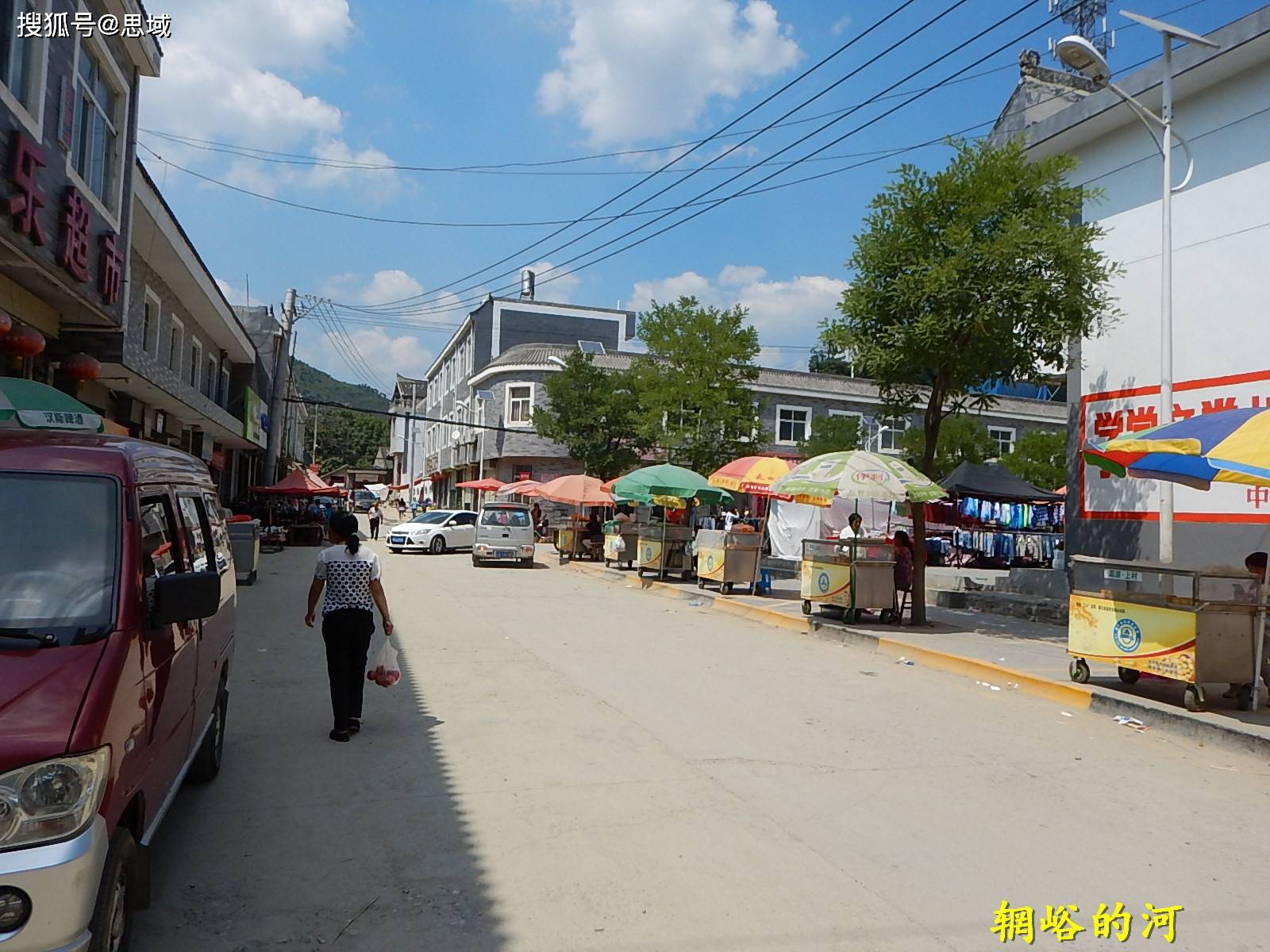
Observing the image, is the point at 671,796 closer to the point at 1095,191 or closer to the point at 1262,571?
the point at 1262,571

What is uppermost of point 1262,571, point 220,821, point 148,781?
point 1262,571

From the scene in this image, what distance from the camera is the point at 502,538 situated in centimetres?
2656

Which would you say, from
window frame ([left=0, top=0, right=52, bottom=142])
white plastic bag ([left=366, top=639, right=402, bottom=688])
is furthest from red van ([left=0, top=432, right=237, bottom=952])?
window frame ([left=0, top=0, right=52, bottom=142])

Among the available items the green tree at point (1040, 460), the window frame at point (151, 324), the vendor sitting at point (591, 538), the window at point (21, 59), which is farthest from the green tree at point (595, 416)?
the window at point (21, 59)

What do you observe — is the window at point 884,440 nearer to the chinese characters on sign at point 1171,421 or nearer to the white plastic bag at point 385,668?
the chinese characters on sign at point 1171,421

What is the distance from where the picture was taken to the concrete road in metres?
4.03

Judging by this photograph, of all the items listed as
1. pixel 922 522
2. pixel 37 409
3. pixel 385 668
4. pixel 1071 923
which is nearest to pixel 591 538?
pixel 922 522

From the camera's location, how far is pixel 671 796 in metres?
A: 5.71

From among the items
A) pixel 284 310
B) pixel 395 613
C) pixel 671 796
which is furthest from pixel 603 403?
pixel 671 796

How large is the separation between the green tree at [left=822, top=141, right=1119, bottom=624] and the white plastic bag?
855 centimetres

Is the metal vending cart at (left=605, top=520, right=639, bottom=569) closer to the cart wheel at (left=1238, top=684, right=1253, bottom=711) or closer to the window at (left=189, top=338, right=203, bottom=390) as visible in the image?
the window at (left=189, top=338, right=203, bottom=390)

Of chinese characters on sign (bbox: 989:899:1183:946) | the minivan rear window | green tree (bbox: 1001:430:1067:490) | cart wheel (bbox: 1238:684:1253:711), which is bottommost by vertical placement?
chinese characters on sign (bbox: 989:899:1183:946)

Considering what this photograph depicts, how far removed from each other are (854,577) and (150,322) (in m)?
15.2

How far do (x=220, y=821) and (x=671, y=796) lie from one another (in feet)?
8.24
